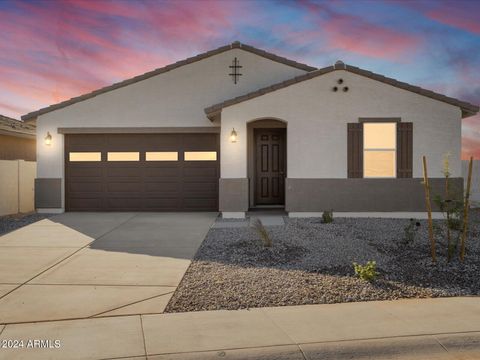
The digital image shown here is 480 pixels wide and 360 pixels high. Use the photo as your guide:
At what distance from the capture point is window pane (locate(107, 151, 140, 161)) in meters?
15.3

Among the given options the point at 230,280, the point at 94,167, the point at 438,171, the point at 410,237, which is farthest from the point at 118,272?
the point at 438,171

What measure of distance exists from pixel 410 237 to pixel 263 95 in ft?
19.8

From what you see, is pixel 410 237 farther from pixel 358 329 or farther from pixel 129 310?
pixel 129 310

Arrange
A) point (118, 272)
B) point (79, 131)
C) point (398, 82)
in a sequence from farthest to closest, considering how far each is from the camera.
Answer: point (79, 131)
point (398, 82)
point (118, 272)

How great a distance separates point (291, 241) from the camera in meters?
9.60

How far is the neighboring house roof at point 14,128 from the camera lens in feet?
60.5

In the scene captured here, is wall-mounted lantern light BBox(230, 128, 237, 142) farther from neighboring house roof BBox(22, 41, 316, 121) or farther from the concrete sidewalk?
the concrete sidewalk

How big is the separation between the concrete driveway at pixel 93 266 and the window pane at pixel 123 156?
2.93 meters

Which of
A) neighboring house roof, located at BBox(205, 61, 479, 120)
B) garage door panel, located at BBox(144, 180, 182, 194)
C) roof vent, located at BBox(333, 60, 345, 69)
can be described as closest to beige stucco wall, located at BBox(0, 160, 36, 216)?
garage door panel, located at BBox(144, 180, 182, 194)

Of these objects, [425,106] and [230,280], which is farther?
[425,106]

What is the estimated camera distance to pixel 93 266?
25.2 ft

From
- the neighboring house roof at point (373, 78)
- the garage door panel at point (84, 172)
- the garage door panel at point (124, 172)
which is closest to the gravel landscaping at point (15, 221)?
the garage door panel at point (84, 172)

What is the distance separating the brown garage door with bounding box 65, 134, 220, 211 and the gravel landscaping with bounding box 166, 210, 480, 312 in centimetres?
446

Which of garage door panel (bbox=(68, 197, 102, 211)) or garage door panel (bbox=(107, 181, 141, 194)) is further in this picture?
garage door panel (bbox=(68, 197, 102, 211))
